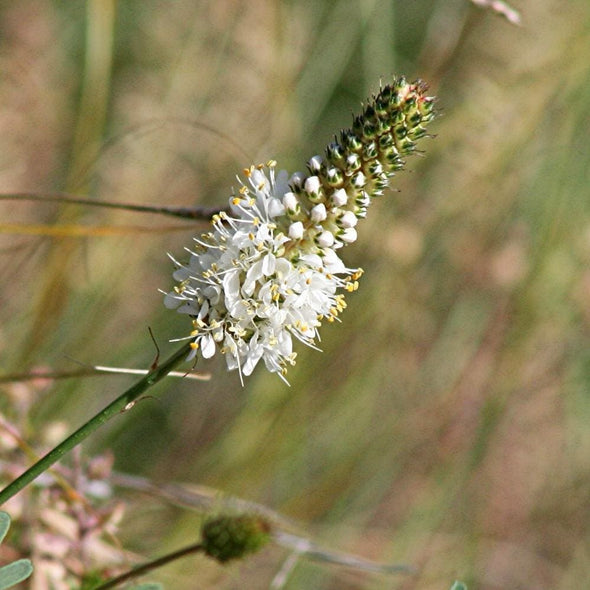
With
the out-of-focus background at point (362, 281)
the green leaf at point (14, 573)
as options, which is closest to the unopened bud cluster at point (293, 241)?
the green leaf at point (14, 573)

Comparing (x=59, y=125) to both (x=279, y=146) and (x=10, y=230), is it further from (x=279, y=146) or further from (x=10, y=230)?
(x=10, y=230)

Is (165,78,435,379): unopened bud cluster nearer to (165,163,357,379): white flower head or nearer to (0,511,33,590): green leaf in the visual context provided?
A: (165,163,357,379): white flower head

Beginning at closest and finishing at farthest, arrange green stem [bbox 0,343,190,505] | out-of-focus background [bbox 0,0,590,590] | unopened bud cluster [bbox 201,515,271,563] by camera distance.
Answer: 1. green stem [bbox 0,343,190,505]
2. unopened bud cluster [bbox 201,515,271,563]
3. out-of-focus background [bbox 0,0,590,590]

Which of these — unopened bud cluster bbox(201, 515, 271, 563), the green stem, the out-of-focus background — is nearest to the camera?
the green stem

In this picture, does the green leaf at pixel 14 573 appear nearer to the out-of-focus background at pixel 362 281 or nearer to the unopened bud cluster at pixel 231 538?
the unopened bud cluster at pixel 231 538

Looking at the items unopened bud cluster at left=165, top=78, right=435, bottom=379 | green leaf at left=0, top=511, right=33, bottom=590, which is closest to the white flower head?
unopened bud cluster at left=165, top=78, right=435, bottom=379

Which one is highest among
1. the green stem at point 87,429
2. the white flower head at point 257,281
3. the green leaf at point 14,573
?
the white flower head at point 257,281
